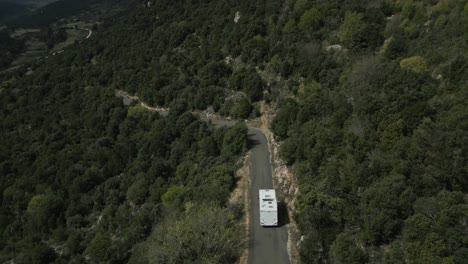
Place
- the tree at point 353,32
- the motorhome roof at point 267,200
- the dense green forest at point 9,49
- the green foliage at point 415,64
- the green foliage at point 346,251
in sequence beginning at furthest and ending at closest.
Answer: the dense green forest at point 9,49 → the tree at point 353,32 → the green foliage at point 415,64 → the motorhome roof at point 267,200 → the green foliage at point 346,251

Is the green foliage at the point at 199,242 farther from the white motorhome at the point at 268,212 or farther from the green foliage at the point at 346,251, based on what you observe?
the green foliage at the point at 346,251

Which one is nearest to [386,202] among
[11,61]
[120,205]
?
[120,205]

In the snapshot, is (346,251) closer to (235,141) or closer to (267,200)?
(267,200)

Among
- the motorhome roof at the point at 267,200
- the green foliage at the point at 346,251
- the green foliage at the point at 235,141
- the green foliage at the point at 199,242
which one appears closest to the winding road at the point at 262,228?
the green foliage at the point at 235,141

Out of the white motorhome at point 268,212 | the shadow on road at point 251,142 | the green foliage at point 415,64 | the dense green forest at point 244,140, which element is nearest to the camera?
the dense green forest at point 244,140

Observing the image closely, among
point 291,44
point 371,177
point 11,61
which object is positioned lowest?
point 11,61

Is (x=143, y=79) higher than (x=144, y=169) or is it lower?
higher

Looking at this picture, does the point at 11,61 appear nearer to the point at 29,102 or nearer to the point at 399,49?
the point at 29,102
